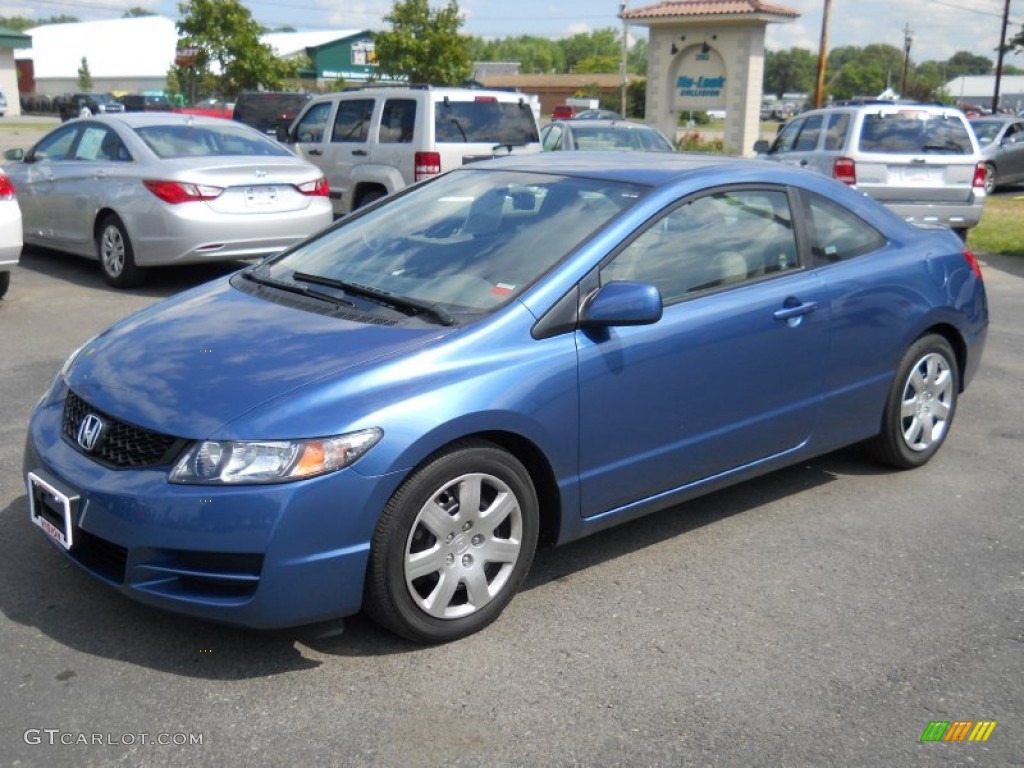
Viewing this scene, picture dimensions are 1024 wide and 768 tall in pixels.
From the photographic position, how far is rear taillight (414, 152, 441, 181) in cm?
1193

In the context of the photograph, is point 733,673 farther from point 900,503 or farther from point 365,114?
point 365,114

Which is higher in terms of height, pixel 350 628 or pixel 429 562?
pixel 429 562

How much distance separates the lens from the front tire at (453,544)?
359cm

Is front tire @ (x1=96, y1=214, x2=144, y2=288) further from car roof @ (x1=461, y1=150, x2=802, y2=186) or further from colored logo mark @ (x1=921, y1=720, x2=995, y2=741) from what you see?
colored logo mark @ (x1=921, y1=720, x2=995, y2=741)

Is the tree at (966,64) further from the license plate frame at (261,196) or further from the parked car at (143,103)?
the license plate frame at (261,196)

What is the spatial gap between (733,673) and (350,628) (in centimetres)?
131

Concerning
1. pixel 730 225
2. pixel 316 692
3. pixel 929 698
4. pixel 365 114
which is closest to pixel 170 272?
pixel 365 114

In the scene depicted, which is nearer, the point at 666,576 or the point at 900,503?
the point at 666,576

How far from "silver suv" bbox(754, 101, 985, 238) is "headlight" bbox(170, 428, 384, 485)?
34.7 ft

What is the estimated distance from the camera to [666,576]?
441 centimetres

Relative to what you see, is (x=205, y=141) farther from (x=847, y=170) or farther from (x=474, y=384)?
(x=474, y=384)

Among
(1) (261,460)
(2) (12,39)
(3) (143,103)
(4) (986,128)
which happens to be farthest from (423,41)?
(2) (12,39)

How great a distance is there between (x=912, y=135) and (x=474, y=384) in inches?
434

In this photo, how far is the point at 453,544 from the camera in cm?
376
